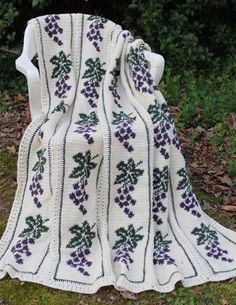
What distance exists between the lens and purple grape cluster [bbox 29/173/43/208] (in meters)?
3.38

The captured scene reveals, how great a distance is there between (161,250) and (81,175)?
0.49 metres

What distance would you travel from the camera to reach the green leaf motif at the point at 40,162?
3.38 metres

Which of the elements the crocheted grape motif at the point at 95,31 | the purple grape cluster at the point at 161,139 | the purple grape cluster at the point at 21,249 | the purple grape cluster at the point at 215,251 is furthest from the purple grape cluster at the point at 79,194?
the crocheted grape motif at the point at 95,31

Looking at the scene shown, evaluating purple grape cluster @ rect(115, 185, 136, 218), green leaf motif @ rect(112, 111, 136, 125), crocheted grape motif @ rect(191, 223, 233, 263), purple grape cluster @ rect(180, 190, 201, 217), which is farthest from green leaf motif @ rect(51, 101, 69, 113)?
crocheted grape motif @ rect(191, 223, 233, 263)

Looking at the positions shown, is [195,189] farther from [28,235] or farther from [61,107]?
[28,235]

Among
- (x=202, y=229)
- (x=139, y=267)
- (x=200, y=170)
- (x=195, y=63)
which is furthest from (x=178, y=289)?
(x=195, y=63)


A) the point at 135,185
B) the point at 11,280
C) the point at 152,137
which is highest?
the point at 152,137

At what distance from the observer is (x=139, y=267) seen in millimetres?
3178

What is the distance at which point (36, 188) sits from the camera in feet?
11.2

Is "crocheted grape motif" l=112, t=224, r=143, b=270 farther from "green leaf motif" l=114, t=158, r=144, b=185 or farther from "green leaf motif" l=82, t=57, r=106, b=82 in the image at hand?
"green leaf motif" l=82, t=57, r=106, b=82

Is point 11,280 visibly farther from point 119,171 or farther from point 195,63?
point 195,63

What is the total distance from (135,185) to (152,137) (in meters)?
0.23

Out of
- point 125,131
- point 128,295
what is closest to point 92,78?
point 125,131

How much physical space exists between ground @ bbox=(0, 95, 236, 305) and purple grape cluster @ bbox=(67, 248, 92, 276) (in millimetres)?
135
